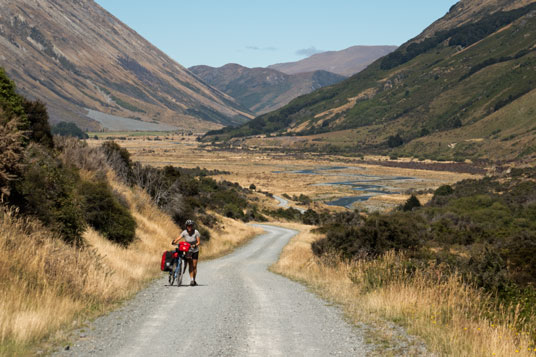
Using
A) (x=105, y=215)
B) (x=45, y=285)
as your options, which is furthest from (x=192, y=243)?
(x=45, y=285)

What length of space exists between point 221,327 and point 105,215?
1331 cm

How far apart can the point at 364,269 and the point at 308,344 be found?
23.4 ft

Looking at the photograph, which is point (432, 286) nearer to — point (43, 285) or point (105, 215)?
point (43, 285)

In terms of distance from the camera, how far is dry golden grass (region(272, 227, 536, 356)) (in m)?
7.55

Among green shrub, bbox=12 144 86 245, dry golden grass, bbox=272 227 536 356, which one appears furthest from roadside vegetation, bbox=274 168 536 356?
green shrub, bbox=12 144 86 245

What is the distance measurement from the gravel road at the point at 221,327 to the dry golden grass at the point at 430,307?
848mm

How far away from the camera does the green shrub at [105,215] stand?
2084cm

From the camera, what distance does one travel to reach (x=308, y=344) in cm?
810

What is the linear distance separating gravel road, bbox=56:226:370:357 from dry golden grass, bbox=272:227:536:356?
848 millimetres

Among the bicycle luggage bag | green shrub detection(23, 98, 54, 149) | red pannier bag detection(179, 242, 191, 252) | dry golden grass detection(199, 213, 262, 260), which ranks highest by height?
green shrub detection(23, 98, 54, 149)

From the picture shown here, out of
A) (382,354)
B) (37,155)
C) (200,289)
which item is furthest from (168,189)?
(382,354)

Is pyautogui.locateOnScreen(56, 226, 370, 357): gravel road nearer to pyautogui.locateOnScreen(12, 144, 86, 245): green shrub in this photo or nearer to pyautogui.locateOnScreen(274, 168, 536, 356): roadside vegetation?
pyautogui.locateOnScreen(274, 168, 536, 356): roadside vegetation

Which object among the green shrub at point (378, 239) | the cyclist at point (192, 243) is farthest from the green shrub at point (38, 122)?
the green shrub at point (378, 239)

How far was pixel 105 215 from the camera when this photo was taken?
835 inches
